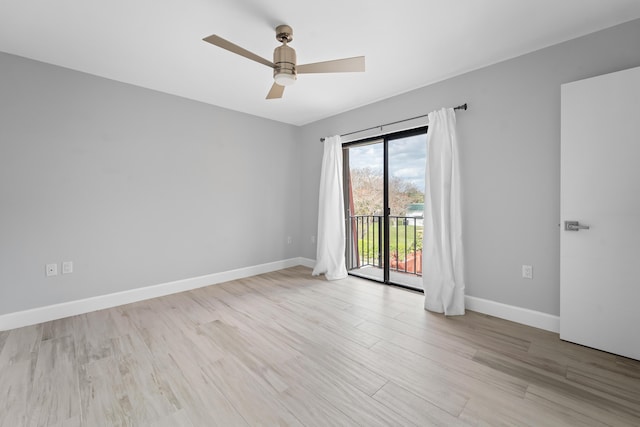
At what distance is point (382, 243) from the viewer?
13.9 feet

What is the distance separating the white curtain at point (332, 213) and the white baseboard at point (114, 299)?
1.09 meters

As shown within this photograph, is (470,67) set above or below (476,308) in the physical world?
above

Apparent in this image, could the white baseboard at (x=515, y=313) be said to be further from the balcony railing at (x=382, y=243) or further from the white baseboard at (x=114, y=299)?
the white baseboard at (x=114, y=299)

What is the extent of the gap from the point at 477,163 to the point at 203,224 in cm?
355

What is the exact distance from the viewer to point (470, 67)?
275 cm

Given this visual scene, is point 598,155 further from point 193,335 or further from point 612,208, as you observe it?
point 193,335

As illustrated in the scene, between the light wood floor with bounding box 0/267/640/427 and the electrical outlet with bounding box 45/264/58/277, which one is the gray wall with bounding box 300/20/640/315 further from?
the electrical outlet with bounding box 45/264/58/277

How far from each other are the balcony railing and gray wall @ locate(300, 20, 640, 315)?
1085 mm

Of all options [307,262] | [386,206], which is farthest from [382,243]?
[307,262]

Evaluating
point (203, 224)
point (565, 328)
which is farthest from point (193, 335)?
point (565, 328)

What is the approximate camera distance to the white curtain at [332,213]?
13.6 ft

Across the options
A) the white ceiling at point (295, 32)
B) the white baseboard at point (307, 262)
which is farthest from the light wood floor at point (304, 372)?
the white ceiling at point (295, 32)

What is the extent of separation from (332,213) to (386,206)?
34.7 inches

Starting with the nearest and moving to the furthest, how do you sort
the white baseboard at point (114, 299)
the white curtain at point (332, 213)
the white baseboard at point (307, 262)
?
the white baseboard at point (114, 299), the white curtain at point (332, 213), the white baseboard at point (307, 262)
